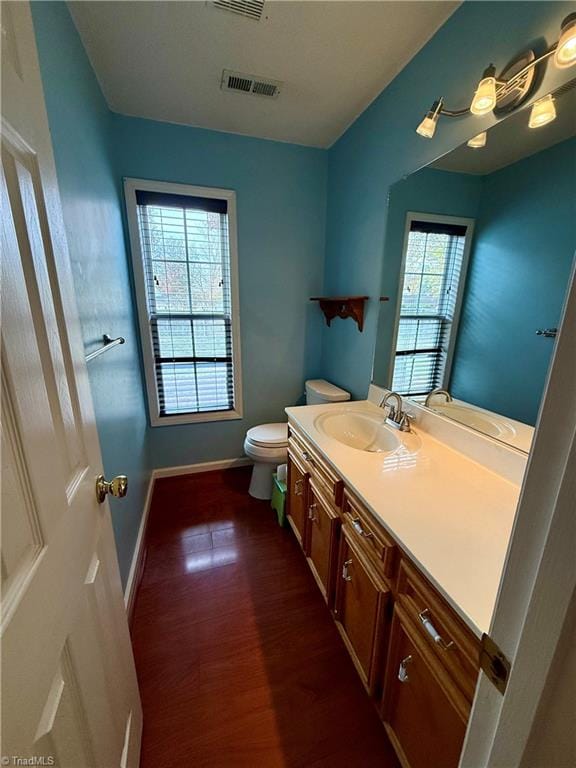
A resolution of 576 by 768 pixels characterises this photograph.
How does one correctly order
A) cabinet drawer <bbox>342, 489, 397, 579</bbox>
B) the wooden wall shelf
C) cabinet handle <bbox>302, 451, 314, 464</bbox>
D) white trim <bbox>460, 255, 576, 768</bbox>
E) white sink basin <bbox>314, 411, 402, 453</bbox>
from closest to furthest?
white trim <bbox>460, 255, 576, 768</bbox>, cabinet drawer <bbox>342, 489, 397, 579</bbox>, cabinet handle <bbox>302, 451, 314, 464</bbox>, white sink basin <bbox>314, 411, 402, 453</bbox>, the wooden wall shelf

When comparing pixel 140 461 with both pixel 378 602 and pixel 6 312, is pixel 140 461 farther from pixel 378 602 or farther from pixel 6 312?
pixel 6 312

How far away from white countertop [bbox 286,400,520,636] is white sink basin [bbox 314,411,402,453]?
0.58ft

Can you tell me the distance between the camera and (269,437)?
2129 millimetres

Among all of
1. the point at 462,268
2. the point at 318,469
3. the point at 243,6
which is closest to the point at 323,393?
the point at 318,469

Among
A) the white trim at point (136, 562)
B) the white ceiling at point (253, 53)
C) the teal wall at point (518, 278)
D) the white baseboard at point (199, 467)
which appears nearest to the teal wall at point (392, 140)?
the white ceiling at point (253, 53)

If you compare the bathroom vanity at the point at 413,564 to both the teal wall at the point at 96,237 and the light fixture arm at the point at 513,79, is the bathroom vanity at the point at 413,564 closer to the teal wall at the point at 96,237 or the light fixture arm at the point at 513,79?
the teal wall at the point at 96,237

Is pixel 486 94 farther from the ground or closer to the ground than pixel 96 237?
farther from the ground

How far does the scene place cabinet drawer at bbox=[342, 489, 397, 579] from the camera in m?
0.87

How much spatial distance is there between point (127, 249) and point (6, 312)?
6.25ft

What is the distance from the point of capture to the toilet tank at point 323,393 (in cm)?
210

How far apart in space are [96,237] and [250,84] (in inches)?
45.3

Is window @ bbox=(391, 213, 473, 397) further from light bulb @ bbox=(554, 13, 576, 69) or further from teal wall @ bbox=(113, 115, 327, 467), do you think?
teal wall @ bbox=(113, 115, 327, 467)

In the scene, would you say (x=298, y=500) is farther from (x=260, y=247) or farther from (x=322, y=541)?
(x=260, y=247)

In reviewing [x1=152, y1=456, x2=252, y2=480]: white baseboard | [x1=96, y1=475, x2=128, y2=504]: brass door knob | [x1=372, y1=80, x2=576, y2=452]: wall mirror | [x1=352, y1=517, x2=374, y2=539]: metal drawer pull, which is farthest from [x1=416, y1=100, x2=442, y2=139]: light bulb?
[x1=152, y1=456, x2=252, y2=480]: white baseboard
